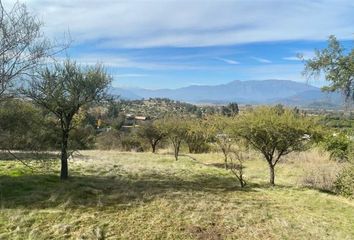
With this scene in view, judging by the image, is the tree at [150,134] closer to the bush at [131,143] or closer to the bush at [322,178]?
the bush at [131,143]

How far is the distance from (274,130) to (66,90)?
336 inches

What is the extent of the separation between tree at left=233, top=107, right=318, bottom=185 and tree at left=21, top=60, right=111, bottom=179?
250 inches

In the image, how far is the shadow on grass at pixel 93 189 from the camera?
40.9 ft

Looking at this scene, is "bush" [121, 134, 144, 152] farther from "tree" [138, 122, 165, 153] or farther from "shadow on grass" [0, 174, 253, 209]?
"shadow on grass" [0, 174, 253, 209]

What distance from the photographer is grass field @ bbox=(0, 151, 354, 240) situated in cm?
1048

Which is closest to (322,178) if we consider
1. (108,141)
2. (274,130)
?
(274,130)

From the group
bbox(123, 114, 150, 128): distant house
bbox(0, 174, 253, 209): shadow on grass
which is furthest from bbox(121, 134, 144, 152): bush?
bbox(0, 174, 253, 209): shadow on grass

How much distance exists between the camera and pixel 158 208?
40.1ft

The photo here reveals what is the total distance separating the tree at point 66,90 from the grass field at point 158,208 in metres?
2.52

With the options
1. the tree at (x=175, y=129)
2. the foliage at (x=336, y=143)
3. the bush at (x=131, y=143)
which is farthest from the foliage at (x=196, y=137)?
the foliage at (x=336, y=143)

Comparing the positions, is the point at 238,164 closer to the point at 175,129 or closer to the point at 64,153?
the point at 175,129

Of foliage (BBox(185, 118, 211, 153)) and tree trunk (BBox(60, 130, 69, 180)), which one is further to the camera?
foliage (BBox(185, 118, 211, 153))

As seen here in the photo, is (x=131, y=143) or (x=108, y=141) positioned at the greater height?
(x=108, y=141)

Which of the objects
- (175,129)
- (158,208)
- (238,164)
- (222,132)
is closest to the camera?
(158,208)
